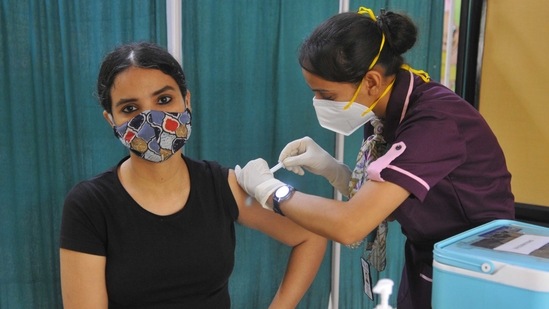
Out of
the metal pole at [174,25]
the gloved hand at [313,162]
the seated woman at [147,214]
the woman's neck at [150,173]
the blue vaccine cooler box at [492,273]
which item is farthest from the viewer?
the metal pole at [174,25]

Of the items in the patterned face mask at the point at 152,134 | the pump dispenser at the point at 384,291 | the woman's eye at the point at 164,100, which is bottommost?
the pump dispenser at the point at 384,291

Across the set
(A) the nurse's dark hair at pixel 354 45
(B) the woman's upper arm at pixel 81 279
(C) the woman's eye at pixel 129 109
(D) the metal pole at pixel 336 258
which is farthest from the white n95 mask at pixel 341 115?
(D) the metal pole at pixel 336 258

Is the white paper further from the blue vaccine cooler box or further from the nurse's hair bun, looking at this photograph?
the nurse's hair bun

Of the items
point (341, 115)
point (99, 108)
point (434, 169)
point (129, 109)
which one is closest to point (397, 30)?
point (341, 115)

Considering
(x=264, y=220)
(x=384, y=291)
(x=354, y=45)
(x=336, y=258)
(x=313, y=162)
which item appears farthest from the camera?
(x=336, y=258)

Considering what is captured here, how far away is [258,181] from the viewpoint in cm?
133

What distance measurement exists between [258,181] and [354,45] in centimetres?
45

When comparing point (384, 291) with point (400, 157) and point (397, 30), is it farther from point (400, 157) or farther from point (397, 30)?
point (397, 30)

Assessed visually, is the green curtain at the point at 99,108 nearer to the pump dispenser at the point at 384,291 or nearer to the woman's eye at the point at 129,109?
the woman's eye at the point at 129,109

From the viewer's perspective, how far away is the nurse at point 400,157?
3.60 feet

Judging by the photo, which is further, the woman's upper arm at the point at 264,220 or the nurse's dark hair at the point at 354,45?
the woman's upper arm at the point at 264,220

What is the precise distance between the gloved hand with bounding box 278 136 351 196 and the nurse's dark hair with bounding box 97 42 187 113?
1.63 feet

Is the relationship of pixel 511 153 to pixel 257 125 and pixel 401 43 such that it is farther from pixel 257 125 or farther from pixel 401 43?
pixel 401 43

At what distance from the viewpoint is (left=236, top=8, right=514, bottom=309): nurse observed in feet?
3.60
